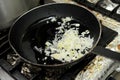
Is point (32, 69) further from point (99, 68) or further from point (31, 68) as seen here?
point (99, 68)

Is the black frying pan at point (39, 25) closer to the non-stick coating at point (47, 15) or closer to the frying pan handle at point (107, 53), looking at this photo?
the non-stick coating at point (47, 15)

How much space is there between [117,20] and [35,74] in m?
0.34

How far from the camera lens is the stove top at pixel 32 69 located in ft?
2.23

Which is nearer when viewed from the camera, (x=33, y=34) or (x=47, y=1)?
(x=33, y=34)

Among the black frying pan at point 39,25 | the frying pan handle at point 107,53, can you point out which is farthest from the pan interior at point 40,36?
the frying pan handle at point 107,53

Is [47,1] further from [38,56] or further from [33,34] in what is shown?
[38,56]

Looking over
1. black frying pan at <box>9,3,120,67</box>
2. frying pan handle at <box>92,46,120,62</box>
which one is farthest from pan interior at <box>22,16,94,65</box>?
frying pan handle at <box>92,46,120,62</box>

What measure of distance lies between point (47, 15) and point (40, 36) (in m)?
0.12

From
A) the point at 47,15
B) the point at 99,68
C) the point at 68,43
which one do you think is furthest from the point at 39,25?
the point at 99,68

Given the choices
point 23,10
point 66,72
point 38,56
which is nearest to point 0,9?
point 23,10

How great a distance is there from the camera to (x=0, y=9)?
767 mm

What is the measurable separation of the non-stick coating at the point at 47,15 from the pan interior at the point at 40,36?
12 millimetres

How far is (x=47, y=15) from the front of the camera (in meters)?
0.91

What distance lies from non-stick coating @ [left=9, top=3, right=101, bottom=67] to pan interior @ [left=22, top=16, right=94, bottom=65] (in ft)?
0.04
